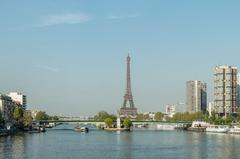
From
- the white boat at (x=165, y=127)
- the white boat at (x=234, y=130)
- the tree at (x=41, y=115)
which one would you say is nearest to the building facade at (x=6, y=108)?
the tree at (x=41, y=115)

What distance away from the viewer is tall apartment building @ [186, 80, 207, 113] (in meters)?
197

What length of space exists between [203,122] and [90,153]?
8555cm

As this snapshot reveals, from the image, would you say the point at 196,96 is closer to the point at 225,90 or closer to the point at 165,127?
the point at 165,127

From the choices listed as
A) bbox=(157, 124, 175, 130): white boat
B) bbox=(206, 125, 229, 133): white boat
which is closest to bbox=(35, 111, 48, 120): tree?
bbox=(157, 124, 175, 130): white boat

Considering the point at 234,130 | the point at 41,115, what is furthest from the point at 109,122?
the point at 41,115

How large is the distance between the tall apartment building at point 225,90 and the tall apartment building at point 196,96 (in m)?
54.2

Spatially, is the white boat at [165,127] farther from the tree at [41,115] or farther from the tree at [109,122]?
the tree at [41,115]

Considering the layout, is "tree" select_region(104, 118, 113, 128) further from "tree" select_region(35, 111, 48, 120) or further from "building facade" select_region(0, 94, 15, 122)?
"tree" select_region(35, 111, 48, 120)

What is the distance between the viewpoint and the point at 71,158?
46.9 metres

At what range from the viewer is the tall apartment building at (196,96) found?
7746 inches

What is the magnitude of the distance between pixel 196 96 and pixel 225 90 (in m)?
57.6

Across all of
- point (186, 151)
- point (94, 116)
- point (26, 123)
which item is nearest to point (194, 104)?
point (94, 116)

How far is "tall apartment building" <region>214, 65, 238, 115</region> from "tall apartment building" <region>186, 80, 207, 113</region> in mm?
54183

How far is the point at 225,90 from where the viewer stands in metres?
140
